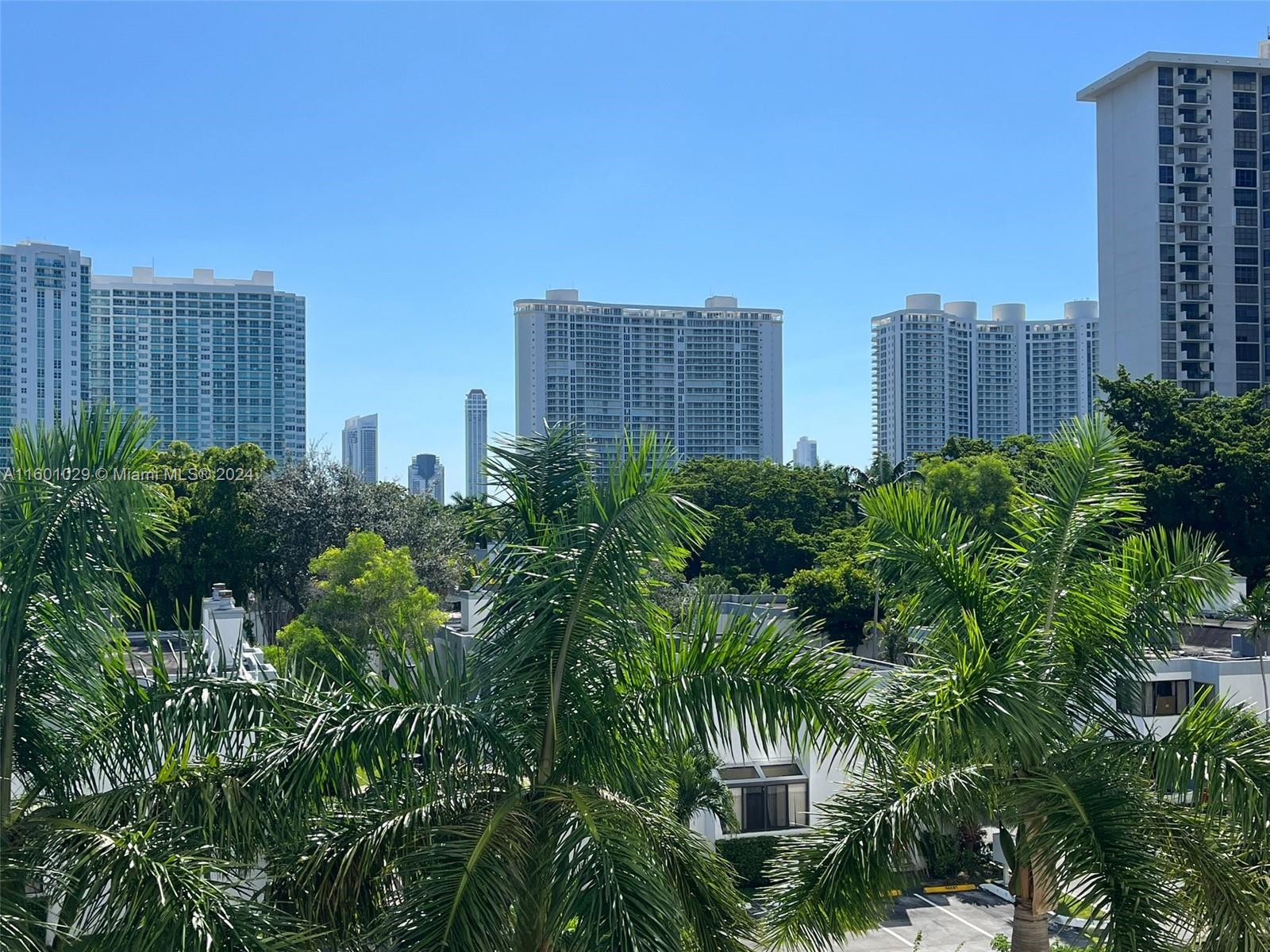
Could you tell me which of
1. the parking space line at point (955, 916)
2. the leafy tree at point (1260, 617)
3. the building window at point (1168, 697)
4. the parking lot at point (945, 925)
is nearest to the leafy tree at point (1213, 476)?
the leafy tree at point (1260, 617)

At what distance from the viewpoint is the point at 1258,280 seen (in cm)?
6178

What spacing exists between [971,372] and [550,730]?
9219 cm

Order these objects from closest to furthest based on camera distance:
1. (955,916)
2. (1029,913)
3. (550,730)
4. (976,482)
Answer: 1. (550,730)
2. (1029,913)
3. (955,916)
4. (976,482)

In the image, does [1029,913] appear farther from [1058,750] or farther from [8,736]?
[8,736]

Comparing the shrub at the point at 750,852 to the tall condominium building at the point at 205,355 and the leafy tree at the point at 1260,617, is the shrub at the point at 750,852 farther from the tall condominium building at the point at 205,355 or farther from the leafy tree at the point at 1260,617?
the tall condominium building at the point at 205,355

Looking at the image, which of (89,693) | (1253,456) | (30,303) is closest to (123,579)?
(89,693)

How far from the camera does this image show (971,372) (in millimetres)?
93375

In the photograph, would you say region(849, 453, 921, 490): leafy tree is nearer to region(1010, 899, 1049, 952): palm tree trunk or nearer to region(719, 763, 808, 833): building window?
region(719, 763, 808, 833): building window

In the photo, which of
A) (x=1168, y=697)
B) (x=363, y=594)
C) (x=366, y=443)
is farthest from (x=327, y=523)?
(x=366, y=443)

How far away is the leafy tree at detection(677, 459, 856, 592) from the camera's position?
145 ft

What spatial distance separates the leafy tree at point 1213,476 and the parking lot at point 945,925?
50.6ft

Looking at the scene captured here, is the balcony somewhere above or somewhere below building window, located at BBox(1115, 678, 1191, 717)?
above

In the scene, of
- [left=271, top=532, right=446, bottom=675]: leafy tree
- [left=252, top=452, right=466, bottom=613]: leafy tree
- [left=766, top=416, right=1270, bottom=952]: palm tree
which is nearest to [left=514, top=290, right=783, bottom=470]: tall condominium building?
[left=252, top=452, right=466, bottom=613]: leafy tree

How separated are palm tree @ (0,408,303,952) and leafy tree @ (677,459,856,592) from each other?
1378 inches
